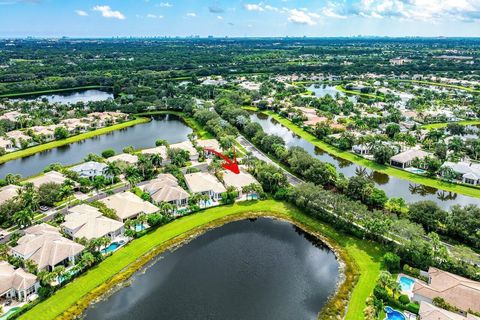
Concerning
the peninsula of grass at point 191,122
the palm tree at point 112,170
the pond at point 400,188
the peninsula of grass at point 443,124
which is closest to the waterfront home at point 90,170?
the palm tree at point 112,170

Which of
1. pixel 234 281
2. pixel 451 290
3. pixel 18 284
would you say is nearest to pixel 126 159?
pixel 18 284

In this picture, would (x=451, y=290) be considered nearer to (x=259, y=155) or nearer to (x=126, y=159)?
(x=259, y=155)

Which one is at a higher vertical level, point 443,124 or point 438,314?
point 443,124

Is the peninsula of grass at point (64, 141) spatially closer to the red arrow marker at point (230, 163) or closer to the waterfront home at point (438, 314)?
the red arrow marker at point (230, 163)

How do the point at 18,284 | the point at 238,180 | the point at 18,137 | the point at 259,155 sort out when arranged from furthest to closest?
the point at 18,137
the point at 259,155
the point at 238,180
the point at 18,284

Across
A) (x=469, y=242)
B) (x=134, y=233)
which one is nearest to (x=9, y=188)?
(x=134, y=233)

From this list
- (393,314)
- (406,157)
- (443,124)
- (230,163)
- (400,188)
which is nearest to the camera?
(393,314)

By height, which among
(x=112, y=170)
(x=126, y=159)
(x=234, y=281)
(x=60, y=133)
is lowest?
(x=234, y=281)

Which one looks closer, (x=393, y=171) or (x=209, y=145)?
(x=393, y=171)
